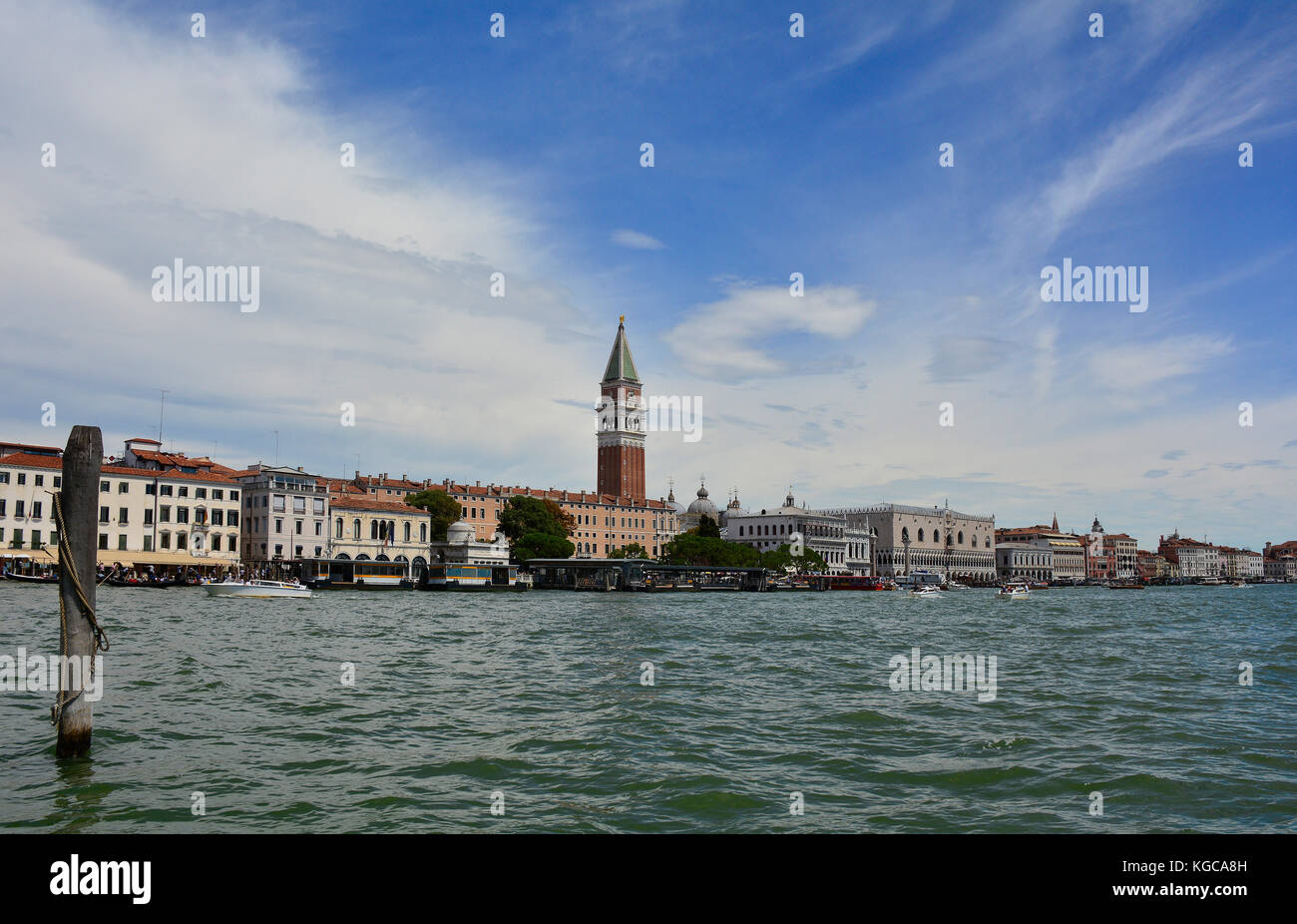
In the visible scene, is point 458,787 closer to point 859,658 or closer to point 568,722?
point 568,722

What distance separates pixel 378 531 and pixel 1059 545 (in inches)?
5496

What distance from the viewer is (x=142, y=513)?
64.9 meters

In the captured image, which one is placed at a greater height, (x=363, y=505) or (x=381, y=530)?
(x=363, y=505)

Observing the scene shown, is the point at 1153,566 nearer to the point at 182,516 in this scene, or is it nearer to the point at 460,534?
the point at 460,534

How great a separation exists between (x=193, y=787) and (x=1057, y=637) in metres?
28.7

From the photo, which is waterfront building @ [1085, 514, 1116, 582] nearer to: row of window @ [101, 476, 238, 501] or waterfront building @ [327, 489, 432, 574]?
waterfront building @ [327, 489, 432, 574]

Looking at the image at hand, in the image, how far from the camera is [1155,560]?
7692 inches

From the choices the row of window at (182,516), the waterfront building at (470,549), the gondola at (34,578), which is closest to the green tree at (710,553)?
the waterfront building at (470,549)

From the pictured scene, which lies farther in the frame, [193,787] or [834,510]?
[834,510]


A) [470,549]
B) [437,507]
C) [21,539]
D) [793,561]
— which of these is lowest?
[793,561]

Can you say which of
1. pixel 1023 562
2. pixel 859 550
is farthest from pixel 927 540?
pixel 1023 562
